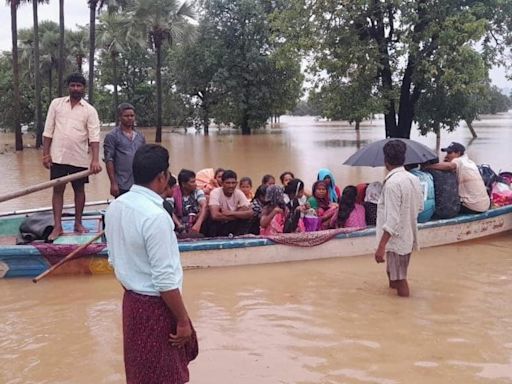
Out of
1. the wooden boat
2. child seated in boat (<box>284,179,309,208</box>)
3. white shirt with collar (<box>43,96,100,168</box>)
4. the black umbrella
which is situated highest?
white shirt with collar (<box>43,96,100,168</box>)

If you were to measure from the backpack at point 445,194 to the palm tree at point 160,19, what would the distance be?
2040 cm

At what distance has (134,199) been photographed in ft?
7.93

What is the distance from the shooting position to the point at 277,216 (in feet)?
21.7

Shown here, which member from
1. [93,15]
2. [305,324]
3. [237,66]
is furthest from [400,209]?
[237,66]

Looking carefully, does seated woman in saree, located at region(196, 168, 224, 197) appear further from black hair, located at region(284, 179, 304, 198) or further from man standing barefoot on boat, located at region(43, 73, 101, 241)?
man standing barefoot on boat, located at region(43, 73, 101, 241)

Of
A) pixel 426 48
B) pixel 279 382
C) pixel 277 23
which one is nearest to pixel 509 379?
pixel 279 382

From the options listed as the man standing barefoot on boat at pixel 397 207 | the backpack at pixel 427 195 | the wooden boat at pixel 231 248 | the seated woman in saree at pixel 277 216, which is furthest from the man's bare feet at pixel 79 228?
the backpack at pixel 427 195

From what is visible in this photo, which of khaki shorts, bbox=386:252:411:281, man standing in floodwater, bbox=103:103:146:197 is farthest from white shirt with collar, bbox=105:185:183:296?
man standing in floodwater, bbox=103:103:146:197

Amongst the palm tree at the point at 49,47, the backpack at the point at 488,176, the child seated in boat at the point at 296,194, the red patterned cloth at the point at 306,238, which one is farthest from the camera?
the palm tree at the point at 49,47

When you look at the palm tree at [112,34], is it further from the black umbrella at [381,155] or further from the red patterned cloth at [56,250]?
the red patterned cloth at [56,250]

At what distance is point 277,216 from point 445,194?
6.53 ft

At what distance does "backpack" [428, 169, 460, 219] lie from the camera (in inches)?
262

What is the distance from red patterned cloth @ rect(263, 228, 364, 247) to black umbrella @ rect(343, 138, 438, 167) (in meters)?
0.78

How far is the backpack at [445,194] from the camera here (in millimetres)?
6648
